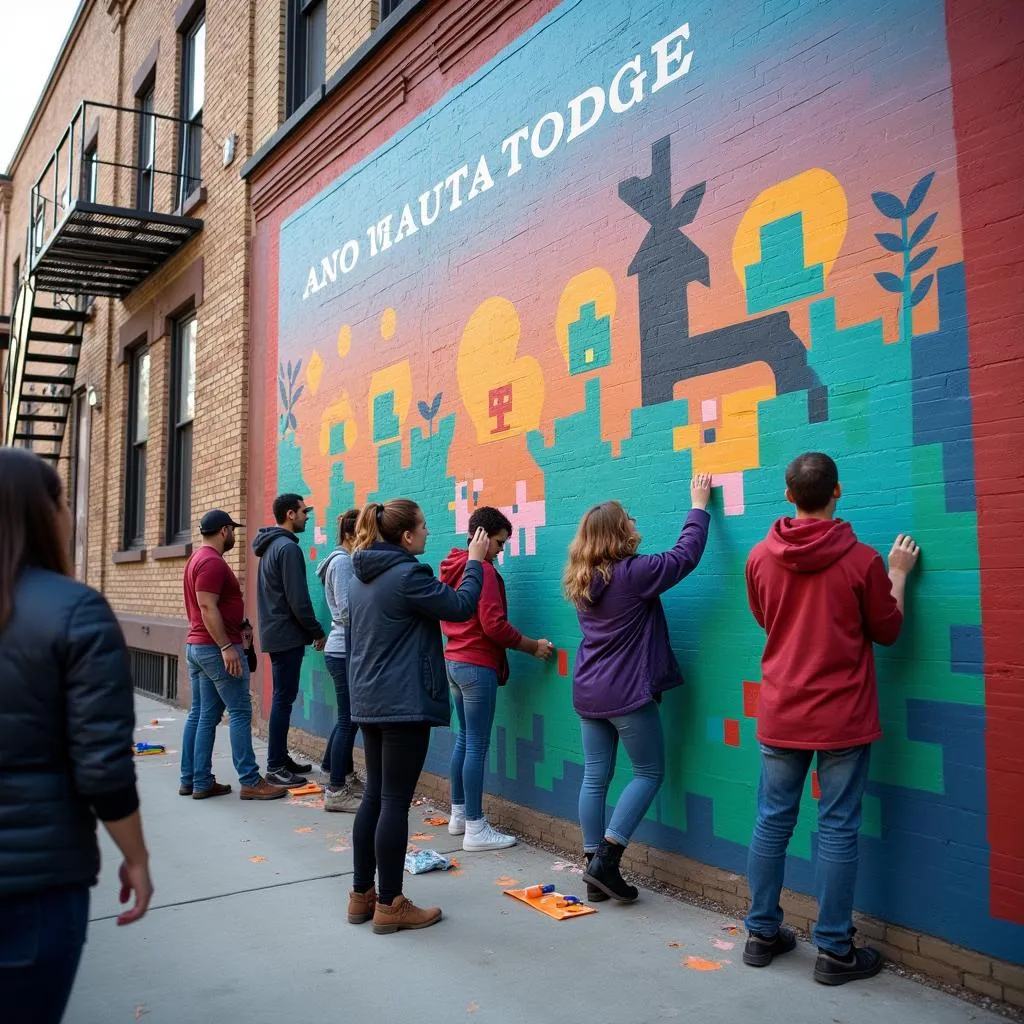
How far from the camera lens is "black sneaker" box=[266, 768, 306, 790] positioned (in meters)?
7.21

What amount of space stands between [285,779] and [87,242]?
7.85 metres

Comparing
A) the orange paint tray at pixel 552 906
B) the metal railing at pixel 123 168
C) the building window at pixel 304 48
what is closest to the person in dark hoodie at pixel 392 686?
the orange paint tray at pixel 552 906

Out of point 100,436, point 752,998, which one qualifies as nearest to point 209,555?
point 752,998

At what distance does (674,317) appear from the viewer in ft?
16.1

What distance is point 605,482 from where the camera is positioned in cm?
532

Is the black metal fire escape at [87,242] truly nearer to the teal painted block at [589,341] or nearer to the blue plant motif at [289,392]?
the blue plant motif at [289,392]

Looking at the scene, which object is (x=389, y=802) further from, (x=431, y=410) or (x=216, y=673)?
(x=431, y=410)

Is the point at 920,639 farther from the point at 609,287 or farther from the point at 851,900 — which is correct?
the point at 609,287

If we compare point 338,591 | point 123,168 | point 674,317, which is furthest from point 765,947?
point 123,168

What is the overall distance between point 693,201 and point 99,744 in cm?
388

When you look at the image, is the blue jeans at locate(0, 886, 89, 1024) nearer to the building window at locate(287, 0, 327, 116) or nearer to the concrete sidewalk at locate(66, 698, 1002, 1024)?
the concrete sidewalk at locate(66, 698, 1002, 1024)

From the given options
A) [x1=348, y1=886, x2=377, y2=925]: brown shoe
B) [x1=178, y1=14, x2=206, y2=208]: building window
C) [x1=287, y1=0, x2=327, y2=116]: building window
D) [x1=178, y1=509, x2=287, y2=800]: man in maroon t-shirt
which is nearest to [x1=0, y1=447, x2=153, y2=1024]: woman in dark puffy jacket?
[x1=348, y1=886, x2=377, y2=925]: brown shoe

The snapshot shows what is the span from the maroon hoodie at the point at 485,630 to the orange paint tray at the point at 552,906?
1.36m

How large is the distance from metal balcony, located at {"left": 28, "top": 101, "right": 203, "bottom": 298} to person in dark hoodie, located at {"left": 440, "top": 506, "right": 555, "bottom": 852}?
7474 mm
